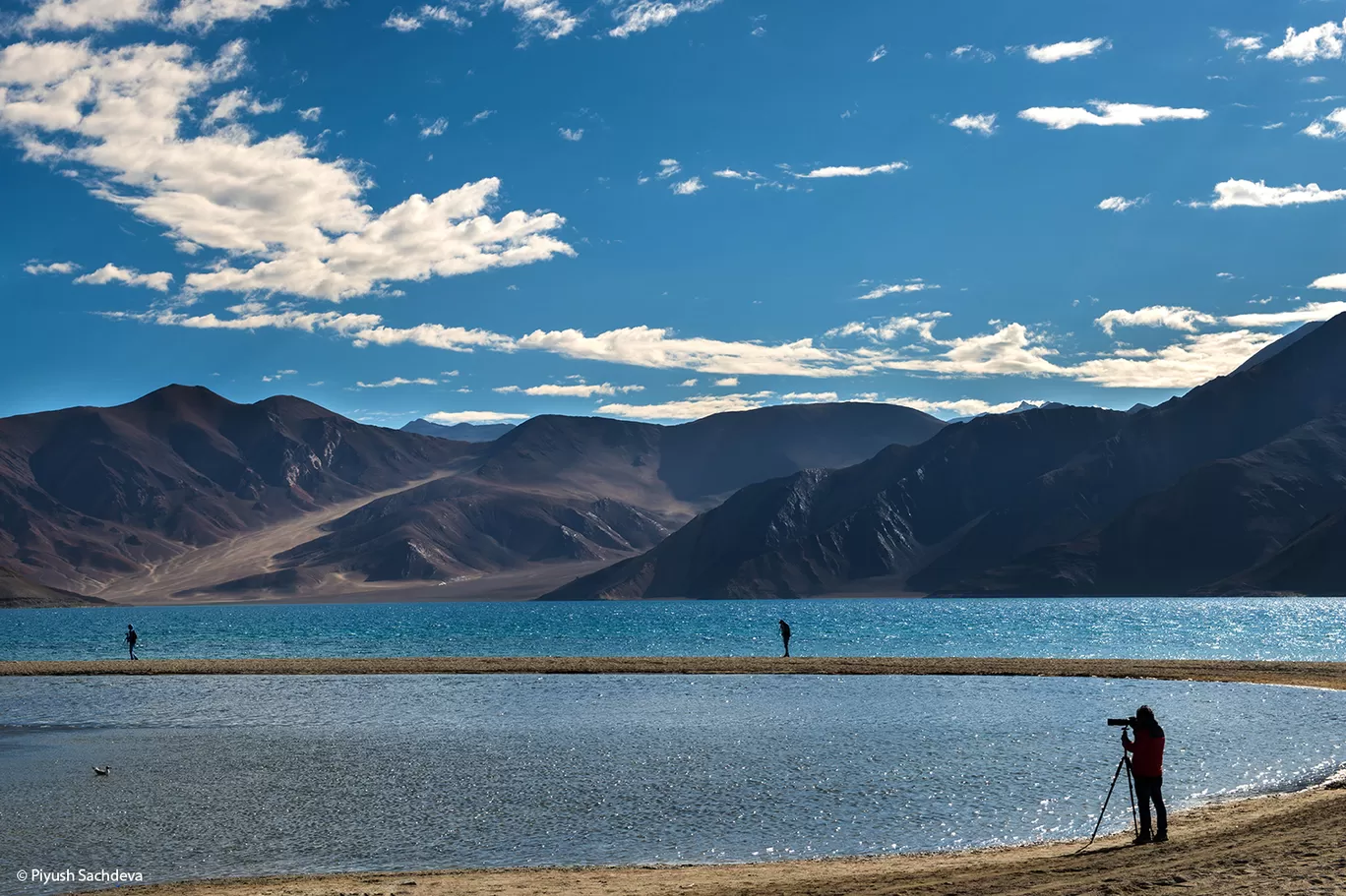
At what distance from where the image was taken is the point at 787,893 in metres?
19.5

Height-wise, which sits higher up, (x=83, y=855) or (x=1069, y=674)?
(x=83, y=855)

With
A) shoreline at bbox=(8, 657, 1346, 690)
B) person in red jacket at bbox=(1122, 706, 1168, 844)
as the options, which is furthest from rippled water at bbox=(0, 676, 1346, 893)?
shoreline at bbox=(8, 657, 1346, 690)

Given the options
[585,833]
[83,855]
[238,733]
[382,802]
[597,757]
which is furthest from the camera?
[238,733]

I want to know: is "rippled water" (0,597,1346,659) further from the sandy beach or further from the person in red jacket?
the person in red jacket

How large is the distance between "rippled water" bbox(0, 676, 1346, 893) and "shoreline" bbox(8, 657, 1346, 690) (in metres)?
7.98

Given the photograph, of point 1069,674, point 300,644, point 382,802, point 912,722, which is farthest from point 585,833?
point 300,644

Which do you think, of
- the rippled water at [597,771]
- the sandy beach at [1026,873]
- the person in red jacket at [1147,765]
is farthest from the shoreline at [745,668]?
the person in red jacket at [1147,765]

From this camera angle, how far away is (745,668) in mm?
71938

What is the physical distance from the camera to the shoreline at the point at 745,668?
6475 centimetres

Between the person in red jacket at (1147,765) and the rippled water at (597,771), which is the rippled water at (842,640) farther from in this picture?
the person in red jacket at (1147,765)

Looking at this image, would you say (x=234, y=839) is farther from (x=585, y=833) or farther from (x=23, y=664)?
(x=23, y=664)

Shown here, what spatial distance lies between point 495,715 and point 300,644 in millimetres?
79912

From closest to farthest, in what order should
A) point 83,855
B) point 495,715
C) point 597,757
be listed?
1. point 83,855
2. point 597,757
3. point 495,715

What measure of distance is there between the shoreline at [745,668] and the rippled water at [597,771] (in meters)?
7.98
